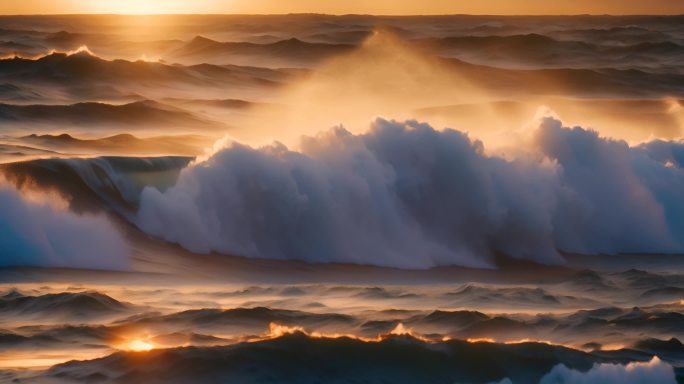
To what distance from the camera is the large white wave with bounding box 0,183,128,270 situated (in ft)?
41.1

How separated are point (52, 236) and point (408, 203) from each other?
14.1 feet

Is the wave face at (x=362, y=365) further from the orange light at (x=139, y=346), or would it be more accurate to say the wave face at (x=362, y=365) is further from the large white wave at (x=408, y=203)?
the large white wave at (x=408, y=203)

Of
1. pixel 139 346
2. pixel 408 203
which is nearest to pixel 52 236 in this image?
pixel 408 203

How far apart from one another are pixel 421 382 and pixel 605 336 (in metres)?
1.74

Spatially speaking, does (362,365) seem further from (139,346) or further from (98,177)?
(98,177)

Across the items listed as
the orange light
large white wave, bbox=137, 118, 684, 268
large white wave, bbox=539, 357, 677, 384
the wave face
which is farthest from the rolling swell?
large white wave, bbox=539, 357, 677, 384

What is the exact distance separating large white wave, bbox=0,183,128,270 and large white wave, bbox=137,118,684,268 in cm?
88

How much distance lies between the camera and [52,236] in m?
12.9

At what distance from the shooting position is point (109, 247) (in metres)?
13.0

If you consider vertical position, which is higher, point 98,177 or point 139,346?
point 98,177

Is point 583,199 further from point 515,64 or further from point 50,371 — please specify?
point 515,64

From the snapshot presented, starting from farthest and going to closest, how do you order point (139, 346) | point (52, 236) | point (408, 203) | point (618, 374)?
point (408, 203)
point (52, 236)
point (139, 346)
point (618, 374)

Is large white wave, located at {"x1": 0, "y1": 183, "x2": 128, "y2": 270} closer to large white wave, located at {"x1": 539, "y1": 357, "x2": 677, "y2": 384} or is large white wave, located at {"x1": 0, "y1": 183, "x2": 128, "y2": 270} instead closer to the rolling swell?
the rolling swell

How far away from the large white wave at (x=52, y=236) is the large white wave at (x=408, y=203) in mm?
876
